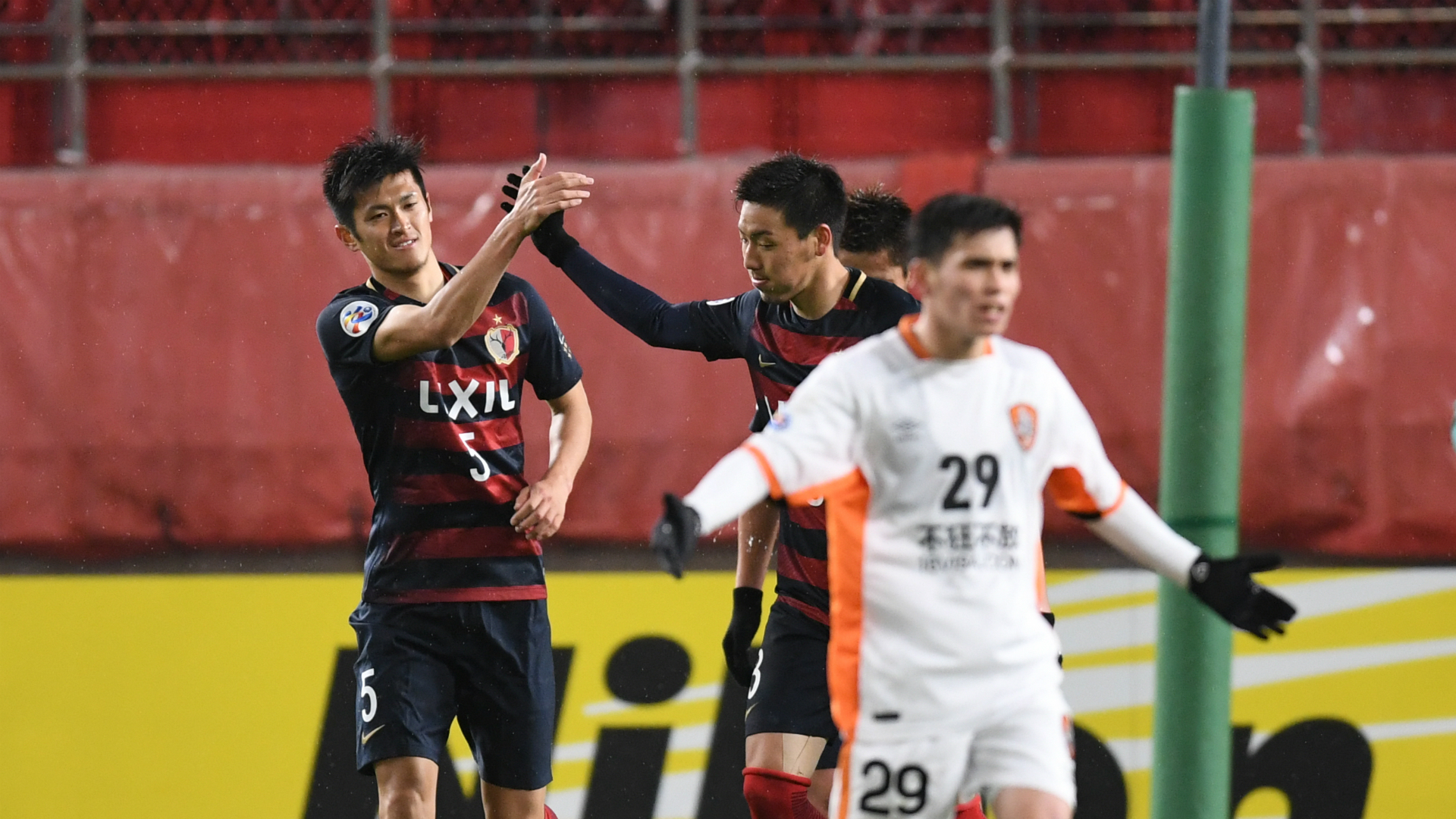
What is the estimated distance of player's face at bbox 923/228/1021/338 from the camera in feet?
10.4

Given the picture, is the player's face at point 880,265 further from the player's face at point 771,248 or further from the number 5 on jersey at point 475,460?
the number 5 on jersey at point 475,460

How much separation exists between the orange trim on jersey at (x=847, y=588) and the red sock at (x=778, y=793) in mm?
932

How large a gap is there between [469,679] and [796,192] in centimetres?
149

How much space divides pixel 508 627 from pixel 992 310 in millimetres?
1615

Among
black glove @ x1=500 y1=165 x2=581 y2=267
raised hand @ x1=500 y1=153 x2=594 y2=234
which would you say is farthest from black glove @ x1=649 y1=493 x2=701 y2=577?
black glove @ x1=500 y1=165 x2=581 y2=267

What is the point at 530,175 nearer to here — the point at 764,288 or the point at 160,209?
the point at 764,288

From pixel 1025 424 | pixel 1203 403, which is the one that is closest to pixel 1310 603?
pixel 1203 403

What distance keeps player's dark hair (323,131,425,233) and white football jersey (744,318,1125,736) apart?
142 cm

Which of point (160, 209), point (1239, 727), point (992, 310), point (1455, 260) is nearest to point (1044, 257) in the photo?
point (1455, 260)

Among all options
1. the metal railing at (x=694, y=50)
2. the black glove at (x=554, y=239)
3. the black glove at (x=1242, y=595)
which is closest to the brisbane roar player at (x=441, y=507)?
the black glove at (x=554, y=239)

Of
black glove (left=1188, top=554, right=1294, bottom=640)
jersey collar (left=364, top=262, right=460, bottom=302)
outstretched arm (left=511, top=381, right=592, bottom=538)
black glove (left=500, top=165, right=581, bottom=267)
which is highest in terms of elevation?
black glove (left=500, top=165, right=581, bottom=267)

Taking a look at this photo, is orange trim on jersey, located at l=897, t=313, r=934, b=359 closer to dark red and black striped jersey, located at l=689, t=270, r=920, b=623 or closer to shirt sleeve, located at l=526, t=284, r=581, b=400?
dark red and black striped jersey, located at l=689, t=270, r=920, b=623

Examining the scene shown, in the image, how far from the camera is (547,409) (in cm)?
611

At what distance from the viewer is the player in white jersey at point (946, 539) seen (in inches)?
126
